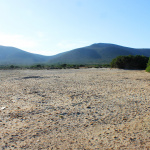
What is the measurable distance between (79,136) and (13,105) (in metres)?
2.97

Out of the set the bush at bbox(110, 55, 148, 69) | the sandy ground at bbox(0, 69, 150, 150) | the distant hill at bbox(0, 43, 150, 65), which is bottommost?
the sandy ground at bbox(0, 69, 150, 150)

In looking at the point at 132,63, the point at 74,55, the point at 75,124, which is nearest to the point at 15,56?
the point at 74,55

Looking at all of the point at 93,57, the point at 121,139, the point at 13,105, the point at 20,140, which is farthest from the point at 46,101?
the point at 93,57

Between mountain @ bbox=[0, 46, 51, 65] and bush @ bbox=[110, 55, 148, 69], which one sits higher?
mountain @ bbox=[0, 46, 51, 65]

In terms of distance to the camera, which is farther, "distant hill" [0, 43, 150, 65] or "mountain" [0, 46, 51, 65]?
"mountain" [0, 46, 51, 65]

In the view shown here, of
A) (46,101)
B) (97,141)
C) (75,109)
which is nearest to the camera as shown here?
(97,141)

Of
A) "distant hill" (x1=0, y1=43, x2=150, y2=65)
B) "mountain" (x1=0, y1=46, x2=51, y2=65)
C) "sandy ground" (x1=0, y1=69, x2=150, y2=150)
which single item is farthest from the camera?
"mountain" (x1=0, y1=46, x2=51, y2=65)

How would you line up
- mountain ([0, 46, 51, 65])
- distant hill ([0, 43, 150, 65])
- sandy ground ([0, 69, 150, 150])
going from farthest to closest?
mountain ([0, 46, 51, 65]) < distant hill ([0, 43, 150, 65]) < sandy ground ([0, 69, 150, 150])

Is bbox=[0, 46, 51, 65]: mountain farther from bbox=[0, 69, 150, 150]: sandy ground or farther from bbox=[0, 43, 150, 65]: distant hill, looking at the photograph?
bbox=[0, 69, 150, 150]: sandy ground

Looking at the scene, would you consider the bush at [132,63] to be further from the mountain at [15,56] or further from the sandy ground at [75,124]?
the mountain at [15,56]

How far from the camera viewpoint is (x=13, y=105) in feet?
19.1

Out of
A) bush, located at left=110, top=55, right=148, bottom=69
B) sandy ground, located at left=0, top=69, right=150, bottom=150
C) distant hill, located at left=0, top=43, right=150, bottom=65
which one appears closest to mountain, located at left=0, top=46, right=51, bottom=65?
distant hill, located at left=0, top=43, right=150, bottom=65

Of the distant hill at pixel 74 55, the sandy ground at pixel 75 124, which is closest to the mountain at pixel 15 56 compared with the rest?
the distant hill at pixel 74 55

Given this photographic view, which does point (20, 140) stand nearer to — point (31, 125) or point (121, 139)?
point (31, 125)
